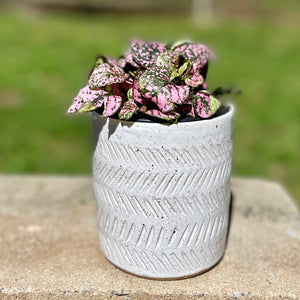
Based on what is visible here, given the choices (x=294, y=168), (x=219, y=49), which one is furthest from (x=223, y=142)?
(x=219, y=49)

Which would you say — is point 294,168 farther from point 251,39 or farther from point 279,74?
point 251,39

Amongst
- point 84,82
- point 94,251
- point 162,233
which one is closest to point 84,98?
point 162,233

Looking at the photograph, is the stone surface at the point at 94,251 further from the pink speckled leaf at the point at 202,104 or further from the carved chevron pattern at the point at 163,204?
the pink speckled leaf at the point at 202,104

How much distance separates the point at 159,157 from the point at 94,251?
1.76 ft

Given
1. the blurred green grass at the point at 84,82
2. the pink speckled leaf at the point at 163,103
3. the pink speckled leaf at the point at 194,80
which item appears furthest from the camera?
the blurred green grass at the point at 84,82

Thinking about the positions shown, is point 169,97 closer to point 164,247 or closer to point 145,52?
point 145,52

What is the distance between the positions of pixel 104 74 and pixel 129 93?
10cm

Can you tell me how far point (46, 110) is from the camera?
396cm

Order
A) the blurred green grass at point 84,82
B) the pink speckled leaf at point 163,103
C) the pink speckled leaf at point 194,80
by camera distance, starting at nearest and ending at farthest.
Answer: the pink speckled leaf at point 163,103 → the pink speckled leaf at point 194,80 → the blurred green grass at point 84,82

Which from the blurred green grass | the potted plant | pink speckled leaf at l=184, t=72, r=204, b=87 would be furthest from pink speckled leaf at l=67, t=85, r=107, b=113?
the blurred green grass

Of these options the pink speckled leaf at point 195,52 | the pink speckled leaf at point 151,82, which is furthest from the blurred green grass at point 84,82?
the pink speckled leaf at point 151,82

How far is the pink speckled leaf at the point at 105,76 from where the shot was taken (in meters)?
1.33

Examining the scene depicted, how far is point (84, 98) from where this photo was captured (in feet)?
4.47

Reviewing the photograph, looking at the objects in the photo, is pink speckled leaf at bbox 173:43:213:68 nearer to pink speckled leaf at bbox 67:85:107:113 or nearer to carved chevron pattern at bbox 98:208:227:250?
pink speckled leaf at bbox 67:85:107:113
